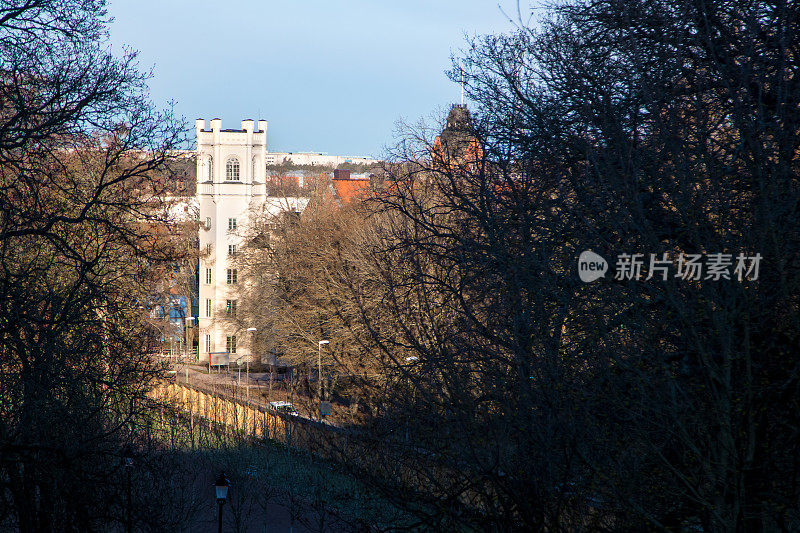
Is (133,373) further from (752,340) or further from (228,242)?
(228,242)

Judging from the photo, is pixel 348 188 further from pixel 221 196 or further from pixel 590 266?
pixel 590 266

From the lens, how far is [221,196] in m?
58.7

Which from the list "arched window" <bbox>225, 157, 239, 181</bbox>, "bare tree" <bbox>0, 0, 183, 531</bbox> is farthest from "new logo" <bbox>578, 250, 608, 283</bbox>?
"arched window" <bbox>225, 157, 239, 181</bbox>

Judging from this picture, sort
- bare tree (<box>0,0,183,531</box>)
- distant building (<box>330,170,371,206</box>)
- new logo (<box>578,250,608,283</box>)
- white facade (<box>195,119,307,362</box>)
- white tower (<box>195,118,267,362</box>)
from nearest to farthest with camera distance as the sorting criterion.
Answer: new logo (<box>578,250,608,283</box>)
bare tree (<box>0,0,183,531</box>)
distant building (<box>330,170,371,206</box>)
white facade (<box>195,119,307,362</box>)
white tower (<box>195,118,267,362</box>)

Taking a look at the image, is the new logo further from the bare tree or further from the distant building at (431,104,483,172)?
the bare tree

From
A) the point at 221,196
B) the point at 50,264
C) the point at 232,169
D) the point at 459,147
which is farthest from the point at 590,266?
the point at 232,169

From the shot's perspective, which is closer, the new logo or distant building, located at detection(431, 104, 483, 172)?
the new logo

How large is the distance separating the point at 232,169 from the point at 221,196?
2236 millimetres

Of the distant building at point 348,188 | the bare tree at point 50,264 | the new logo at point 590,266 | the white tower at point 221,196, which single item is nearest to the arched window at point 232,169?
the white tower at point 221,196

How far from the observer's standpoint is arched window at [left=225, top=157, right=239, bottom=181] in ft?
194

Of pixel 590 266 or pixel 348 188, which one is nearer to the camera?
pixel 590 266

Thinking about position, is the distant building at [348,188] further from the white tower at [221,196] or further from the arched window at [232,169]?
the arched window at [232,169]

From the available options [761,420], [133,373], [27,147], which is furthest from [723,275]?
[133,373]

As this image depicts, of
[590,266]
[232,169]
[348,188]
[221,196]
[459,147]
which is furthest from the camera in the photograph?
[232,169]
